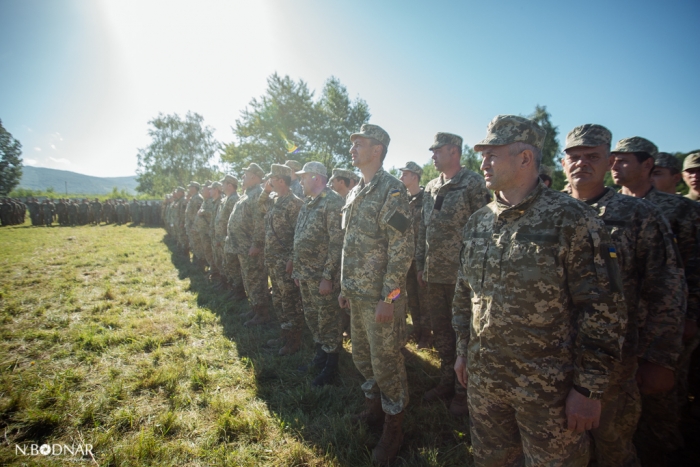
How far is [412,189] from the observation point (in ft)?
17.3

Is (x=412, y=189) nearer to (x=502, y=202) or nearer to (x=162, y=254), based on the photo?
(x=502, y=202)

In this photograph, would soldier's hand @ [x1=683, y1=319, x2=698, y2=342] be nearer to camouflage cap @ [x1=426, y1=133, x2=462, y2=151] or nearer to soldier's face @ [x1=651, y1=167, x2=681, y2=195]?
soldier's face @ [x1=651, y1=167, x2=681, y2=195]

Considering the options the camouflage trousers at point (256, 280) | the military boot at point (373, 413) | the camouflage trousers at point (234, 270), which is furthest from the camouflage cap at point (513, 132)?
the camouflage trousers at point (234, 270)

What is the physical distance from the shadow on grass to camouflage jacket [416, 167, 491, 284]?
1.39 m

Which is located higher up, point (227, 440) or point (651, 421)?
point (651, 421)

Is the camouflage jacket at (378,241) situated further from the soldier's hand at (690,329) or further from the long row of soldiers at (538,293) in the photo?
the soldier's hand at (690,329)

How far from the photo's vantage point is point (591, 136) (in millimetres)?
2131

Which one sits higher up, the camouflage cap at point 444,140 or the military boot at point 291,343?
the camouflage cap at point 444,140

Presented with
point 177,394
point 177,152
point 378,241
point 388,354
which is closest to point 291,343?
point 177,394

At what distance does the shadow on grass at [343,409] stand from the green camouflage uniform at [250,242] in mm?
853

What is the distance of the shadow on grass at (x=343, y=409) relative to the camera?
2598 millimetres

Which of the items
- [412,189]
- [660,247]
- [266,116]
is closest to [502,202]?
[660,247]

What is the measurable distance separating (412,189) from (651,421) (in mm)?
3924

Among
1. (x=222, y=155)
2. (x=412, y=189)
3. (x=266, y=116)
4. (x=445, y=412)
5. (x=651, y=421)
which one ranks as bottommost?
(x=445, y=412)
